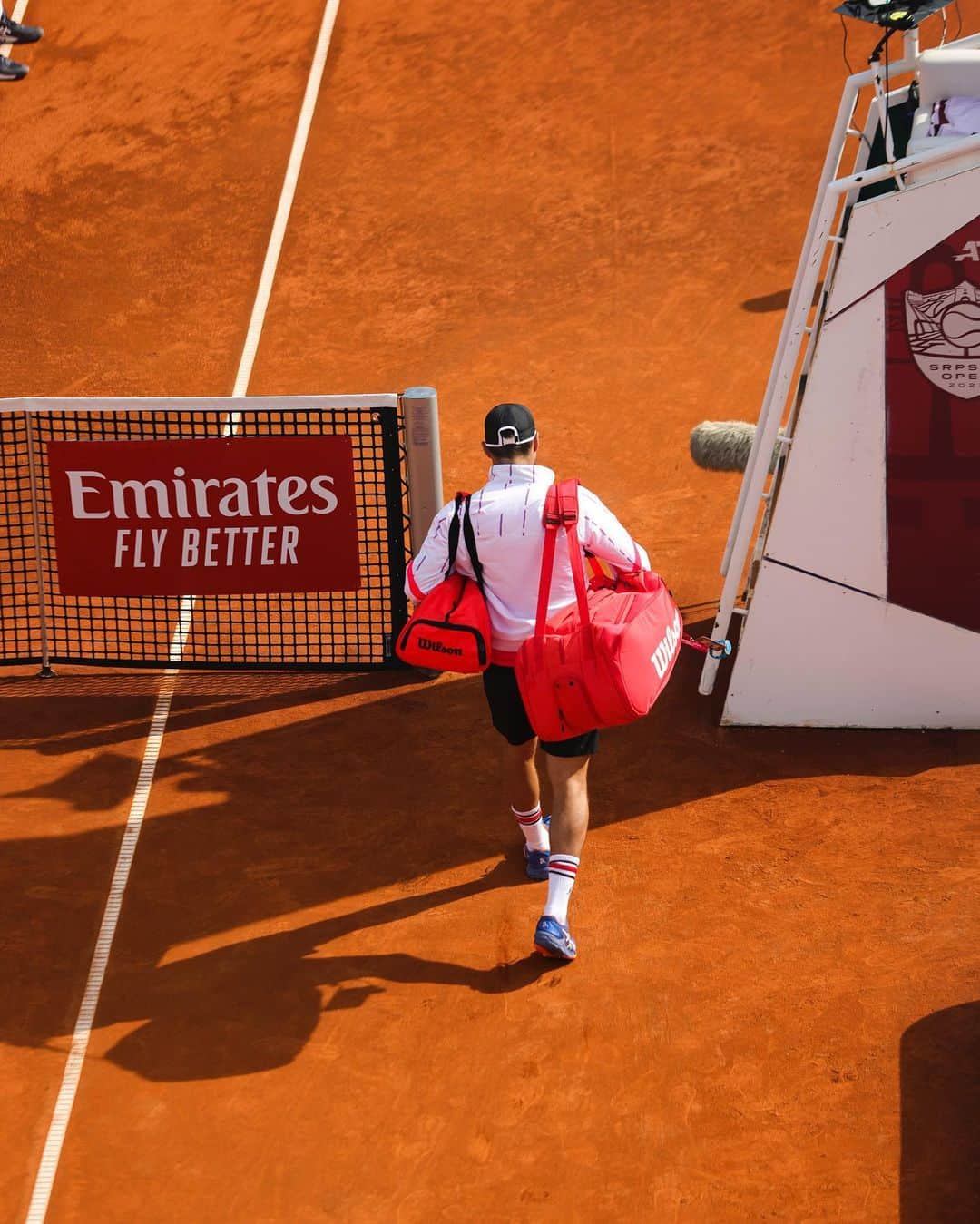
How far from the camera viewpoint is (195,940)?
237 inches

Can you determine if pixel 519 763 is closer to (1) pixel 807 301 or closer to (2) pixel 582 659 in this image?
(2) pixel 582 659

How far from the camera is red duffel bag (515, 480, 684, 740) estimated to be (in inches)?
209

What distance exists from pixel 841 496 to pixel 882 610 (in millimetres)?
623

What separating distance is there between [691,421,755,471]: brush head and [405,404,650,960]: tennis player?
227 centimetres

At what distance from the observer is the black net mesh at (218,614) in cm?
798

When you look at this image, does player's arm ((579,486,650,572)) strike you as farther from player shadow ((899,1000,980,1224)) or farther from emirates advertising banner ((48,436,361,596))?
emirates advertising banner ((48,436,361,596))

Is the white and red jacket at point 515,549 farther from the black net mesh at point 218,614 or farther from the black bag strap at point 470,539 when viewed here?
the black net mesh at point 218,614

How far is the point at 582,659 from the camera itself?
533 centimetres

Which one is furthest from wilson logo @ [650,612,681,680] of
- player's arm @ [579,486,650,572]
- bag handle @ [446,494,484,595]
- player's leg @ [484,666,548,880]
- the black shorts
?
bag handle @ [446,494,484,595]

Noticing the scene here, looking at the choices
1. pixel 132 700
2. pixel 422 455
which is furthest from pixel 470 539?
pixel 132 700

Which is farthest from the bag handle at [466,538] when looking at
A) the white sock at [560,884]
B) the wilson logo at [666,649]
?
the white sock at [560,884]

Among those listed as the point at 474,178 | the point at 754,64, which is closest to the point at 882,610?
the point at 474,178

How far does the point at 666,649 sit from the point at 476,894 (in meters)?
1.54

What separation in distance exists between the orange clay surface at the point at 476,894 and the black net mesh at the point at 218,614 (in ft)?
0.90
